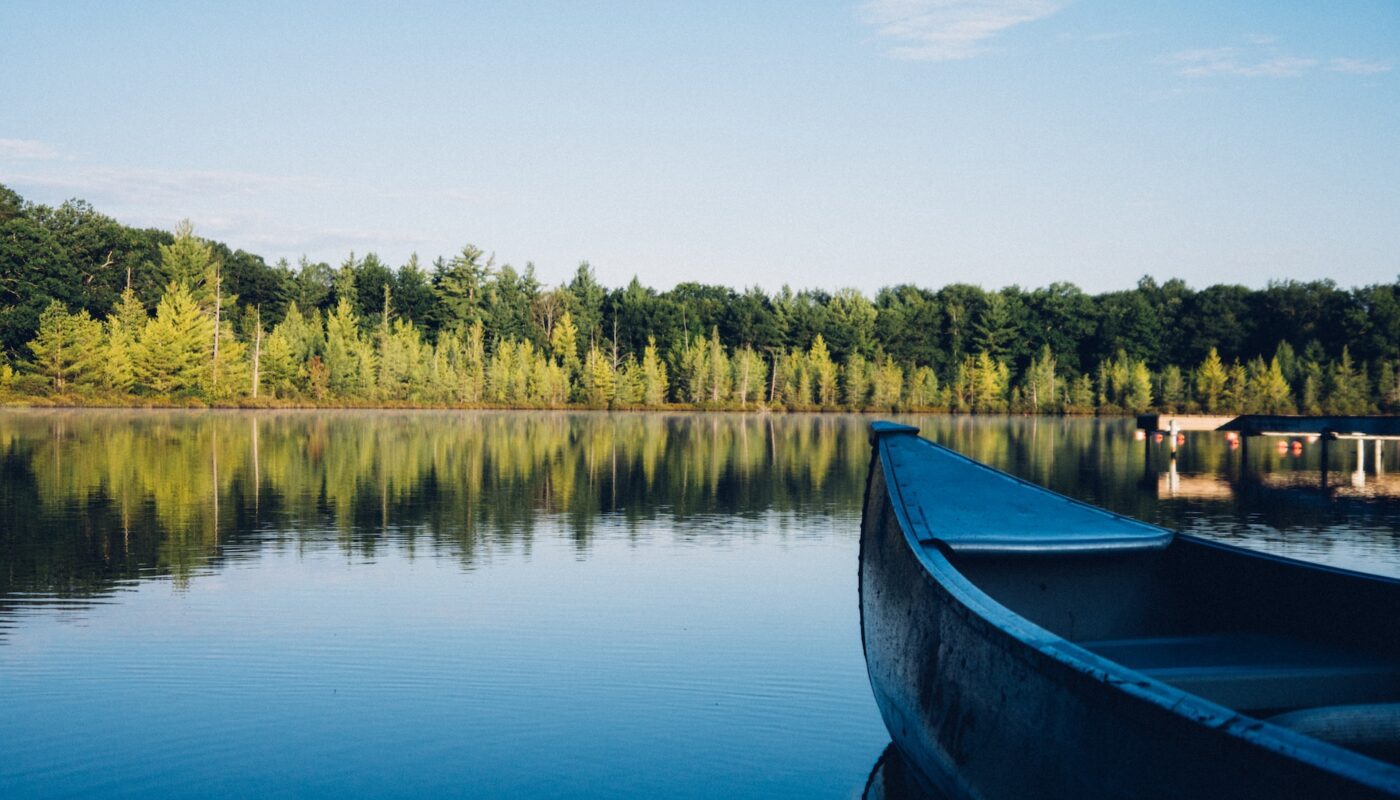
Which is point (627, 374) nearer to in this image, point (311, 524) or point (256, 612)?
point (311, 524)

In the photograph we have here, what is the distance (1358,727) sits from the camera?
518 centimetres

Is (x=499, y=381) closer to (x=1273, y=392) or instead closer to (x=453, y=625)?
(x=1273, y=392)

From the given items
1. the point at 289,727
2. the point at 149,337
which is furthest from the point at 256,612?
the point at 149,337

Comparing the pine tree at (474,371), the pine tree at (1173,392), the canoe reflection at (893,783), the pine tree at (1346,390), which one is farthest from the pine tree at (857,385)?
the canoe reflection at (893,783)

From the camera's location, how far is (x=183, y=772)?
702 centimetres

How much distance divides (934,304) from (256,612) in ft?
344

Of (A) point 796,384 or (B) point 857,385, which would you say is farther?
(A) point 796,384

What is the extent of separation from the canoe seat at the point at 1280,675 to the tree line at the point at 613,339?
7841cm

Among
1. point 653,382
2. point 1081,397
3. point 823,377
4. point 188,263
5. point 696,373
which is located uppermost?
point 188,263

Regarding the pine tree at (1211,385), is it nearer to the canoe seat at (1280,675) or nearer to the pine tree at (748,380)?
the pine tree at (748,380)

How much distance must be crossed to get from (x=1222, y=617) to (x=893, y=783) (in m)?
2.46

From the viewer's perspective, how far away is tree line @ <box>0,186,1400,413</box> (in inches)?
3152

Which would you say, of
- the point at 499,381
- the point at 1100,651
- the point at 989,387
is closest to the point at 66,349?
the point at 499,381

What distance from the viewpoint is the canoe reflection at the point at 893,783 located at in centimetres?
695
